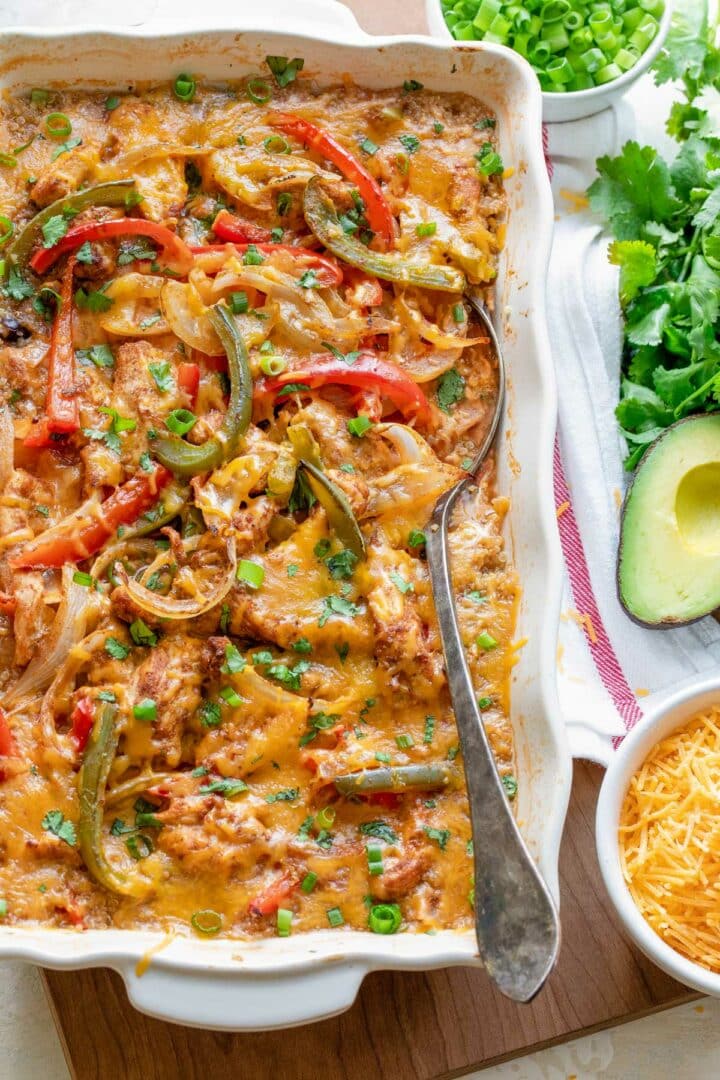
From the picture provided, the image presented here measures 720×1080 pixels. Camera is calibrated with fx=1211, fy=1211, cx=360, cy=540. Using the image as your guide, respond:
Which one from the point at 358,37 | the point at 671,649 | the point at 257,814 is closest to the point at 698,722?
the point at 671,649

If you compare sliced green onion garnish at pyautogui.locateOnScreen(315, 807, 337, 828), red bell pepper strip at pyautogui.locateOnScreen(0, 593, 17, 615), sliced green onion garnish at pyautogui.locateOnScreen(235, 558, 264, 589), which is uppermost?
sliced green onion garnish at pyautogui.locateOnScreen(235, 558, 264, 589)

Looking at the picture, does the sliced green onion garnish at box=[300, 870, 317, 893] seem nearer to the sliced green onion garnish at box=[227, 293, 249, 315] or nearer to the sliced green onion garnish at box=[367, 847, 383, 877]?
the sliced green onion garnish at box=[367, 847, 383, 877]

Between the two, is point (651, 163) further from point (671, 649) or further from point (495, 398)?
point (671, 649)

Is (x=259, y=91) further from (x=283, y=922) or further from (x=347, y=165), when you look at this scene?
(x=283, y=922)

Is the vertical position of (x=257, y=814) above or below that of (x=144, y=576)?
below

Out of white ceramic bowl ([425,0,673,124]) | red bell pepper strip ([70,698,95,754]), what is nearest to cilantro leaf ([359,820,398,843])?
red bell pepper strip ([70,698,95,754])
